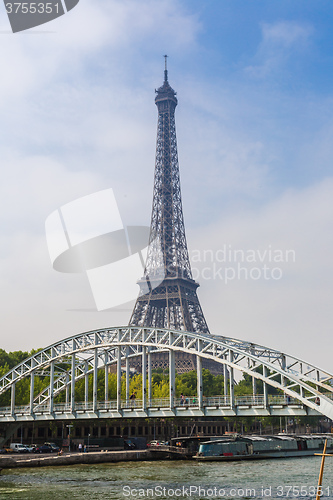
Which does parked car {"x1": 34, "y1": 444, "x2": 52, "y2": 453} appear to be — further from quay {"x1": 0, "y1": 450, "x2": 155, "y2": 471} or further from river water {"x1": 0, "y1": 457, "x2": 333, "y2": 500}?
river water {"x1": 0, "y1": 457, "x2": 333, "y2": 500}

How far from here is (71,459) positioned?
1970 inches

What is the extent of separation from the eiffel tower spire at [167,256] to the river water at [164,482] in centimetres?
5900

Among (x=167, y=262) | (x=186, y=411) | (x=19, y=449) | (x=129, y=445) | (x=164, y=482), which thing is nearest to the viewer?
(x=164, y=482)

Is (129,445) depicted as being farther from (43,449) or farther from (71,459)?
(71,459)

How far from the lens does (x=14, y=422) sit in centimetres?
6262

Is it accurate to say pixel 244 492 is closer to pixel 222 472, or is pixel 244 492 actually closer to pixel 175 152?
pixel 222 472

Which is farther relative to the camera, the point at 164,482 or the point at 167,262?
the point at 167,262

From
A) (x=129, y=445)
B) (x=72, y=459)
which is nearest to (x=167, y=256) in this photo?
(x=129, y=445)

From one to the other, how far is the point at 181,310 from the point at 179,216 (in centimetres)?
2832

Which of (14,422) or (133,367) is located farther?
(133,367)

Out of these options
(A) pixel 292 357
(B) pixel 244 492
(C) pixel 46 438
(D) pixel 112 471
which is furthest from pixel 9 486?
(C) pixel 46 438

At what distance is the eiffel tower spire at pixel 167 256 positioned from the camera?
110m

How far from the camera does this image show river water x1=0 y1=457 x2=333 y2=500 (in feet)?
106

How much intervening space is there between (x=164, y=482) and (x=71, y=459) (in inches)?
607
